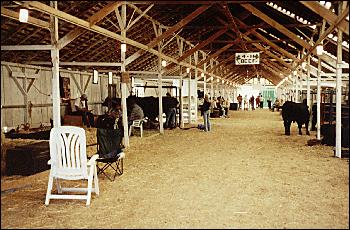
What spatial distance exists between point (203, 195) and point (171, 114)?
35.0ft

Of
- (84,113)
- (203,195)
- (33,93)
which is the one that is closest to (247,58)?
(84,113)

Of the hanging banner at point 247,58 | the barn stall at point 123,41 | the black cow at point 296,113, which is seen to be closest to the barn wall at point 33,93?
the barn stall at point 123,41

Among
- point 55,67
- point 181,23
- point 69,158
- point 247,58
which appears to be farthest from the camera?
point 247,58

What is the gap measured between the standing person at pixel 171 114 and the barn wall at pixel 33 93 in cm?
443

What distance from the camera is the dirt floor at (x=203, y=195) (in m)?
4.43

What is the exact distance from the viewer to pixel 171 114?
52.8ft

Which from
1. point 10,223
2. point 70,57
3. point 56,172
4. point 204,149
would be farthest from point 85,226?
point 70,57

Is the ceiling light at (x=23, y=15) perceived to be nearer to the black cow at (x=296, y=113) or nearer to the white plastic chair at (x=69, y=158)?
the white plastic chair at (x=69, y=158)

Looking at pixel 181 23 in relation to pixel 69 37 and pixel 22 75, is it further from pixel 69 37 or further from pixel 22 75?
pixel 22 75

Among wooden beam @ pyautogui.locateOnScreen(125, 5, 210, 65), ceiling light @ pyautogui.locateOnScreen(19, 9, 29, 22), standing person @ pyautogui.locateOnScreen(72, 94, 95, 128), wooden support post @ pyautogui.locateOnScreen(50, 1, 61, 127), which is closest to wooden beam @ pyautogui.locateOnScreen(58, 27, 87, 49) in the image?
wooden support post @ pyautogui.locateOnScreen(50, 1, 61, 127)

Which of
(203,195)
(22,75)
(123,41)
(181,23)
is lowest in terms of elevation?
(203,195)

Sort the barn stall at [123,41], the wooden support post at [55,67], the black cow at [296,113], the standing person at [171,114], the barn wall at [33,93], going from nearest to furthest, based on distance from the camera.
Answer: the wooden support post at [55,67] → the barn stall at [123,41] → the barn wall at [33,93] → the black cow at [296,113] → the standing person at [171,114]

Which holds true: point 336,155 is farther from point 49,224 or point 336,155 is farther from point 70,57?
point 70,57

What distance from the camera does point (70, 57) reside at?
15.8m
